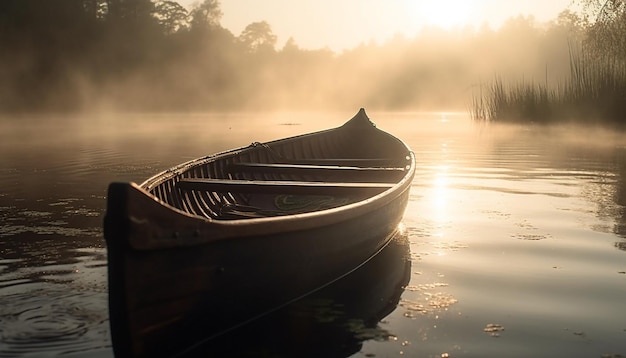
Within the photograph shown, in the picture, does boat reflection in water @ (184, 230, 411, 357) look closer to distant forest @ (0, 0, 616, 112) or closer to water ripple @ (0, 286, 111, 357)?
water ripple @ (0, 286, 111, 357)

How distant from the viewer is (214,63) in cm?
8412

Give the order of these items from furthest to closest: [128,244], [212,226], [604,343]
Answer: [604,343], [212,226], [128,244]

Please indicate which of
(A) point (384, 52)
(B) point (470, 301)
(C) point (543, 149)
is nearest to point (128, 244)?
(B) point (470, 301)

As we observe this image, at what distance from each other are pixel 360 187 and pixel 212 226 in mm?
3230

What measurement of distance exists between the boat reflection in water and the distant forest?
44.1m

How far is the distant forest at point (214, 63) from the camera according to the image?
2483 inches

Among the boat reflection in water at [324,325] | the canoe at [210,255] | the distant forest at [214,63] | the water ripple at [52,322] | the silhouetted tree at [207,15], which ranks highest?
the silhouetted tree at [207,15]

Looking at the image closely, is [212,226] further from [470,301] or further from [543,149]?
[543,149]

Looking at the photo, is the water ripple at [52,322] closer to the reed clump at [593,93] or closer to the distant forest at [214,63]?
the reed clump at [593,93]

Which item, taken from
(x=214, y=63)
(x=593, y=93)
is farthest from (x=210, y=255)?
(x=214, y=63)

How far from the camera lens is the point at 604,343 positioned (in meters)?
4.50

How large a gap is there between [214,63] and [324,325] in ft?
269

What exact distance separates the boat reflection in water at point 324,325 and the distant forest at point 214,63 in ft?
145

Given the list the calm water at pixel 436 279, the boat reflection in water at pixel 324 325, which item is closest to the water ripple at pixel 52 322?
the calm water at pixel 436 279
